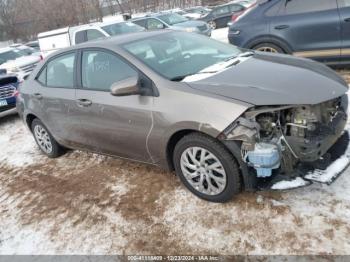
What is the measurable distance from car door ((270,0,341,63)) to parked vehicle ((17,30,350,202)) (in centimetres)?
237

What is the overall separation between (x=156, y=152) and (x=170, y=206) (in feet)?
1.85

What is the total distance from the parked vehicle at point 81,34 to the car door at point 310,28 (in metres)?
5.43

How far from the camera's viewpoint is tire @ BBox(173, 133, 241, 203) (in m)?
3.27

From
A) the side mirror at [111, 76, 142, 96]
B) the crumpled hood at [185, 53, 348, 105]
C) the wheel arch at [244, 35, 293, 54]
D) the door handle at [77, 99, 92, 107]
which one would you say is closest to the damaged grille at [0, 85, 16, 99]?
the door handle at [77, 99, 92, 107]

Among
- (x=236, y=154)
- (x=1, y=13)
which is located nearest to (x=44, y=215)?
(x=236, y=154)

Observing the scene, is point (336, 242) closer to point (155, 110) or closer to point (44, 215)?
point (155, 110)

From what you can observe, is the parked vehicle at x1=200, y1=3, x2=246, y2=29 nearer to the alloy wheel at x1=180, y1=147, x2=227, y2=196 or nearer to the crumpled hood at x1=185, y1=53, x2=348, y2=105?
the crumpled hood at x1=185, y1=53, x2=348, y2=105

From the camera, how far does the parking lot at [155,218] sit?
3.05 metres

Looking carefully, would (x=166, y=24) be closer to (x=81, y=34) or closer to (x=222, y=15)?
(x=81, y=34)

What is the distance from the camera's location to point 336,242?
2861 mm

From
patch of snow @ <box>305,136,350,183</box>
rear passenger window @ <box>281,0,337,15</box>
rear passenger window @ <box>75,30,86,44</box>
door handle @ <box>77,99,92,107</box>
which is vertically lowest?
patch of snow @ <box>305,136,350,183</box>

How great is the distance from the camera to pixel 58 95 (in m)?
4.71

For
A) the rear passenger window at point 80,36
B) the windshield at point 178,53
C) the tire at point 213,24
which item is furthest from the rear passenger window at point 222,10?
the windshield at point 178,53

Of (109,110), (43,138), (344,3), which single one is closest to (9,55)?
(43,138)
